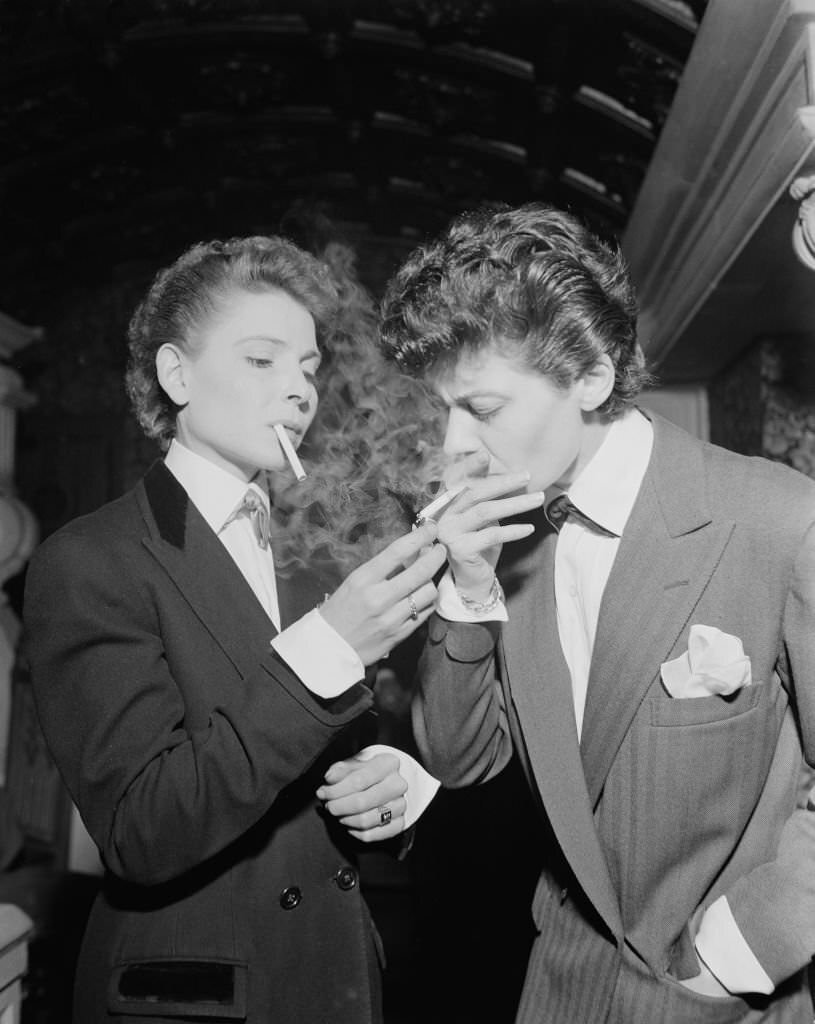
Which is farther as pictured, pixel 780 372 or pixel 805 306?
pixel 780 372

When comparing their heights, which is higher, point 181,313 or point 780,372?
point 780,372

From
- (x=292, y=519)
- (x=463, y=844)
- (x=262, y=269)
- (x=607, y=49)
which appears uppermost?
(x=607, y=49)

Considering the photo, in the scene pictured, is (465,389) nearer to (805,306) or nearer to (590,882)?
(590,882)

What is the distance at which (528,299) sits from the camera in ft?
6.02

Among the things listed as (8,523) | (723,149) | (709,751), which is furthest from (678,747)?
(8,523)

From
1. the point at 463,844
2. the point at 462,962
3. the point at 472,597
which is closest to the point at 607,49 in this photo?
the point at 472,597

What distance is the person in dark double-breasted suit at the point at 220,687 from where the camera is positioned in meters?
1.53

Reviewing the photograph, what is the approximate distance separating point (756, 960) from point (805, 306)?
308 cm

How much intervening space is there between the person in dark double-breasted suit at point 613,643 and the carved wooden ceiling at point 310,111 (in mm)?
2176

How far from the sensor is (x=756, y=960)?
1677mm

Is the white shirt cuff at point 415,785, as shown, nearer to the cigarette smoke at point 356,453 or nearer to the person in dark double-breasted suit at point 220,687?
the person in dark double-breasted suit at point 220,687

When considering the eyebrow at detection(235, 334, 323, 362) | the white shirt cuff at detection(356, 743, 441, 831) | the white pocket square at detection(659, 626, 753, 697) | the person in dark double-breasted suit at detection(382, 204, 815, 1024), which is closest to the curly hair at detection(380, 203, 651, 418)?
the person in dark double-breasted suit at detection(382, 204, 815, 1024)

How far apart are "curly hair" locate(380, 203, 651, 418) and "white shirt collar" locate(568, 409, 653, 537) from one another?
73 mm

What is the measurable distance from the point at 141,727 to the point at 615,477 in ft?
3.73
